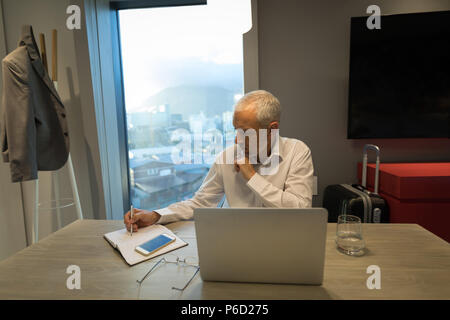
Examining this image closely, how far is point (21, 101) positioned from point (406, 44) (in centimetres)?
284

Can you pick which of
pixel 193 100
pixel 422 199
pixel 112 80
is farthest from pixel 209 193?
pixel 112 80

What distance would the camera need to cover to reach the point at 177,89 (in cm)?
272

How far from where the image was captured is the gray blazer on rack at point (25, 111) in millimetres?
1729

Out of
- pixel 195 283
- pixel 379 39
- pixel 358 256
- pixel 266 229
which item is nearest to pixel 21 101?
pixel 195 283

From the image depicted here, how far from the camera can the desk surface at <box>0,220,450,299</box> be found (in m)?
0.78

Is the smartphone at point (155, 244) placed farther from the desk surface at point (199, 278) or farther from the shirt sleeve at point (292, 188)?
the shirt sleeve at point (292, 188)

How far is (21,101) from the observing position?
1741mm

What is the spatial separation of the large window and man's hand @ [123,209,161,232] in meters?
1.54

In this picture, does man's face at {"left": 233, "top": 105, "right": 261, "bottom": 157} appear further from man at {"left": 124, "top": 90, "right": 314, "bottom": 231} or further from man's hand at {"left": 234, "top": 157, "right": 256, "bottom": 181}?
man's hand at {"left": 234, "top": 157, "right": 256, "bottom": 181}

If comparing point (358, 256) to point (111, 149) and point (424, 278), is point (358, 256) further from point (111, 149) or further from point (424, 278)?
point (111, 149)

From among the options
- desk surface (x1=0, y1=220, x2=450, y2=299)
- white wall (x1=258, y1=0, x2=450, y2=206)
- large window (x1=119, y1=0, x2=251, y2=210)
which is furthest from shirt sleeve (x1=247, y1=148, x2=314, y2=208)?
large window (x1=119, y1=0, x2=251, y2=210)

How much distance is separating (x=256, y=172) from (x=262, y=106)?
343mm

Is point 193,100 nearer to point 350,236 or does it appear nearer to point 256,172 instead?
point 256,172

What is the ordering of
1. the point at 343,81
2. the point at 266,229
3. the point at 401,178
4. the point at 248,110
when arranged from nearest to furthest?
the point at 266,229, the point at 248,110, the point at 401,178, the point at 343,81
